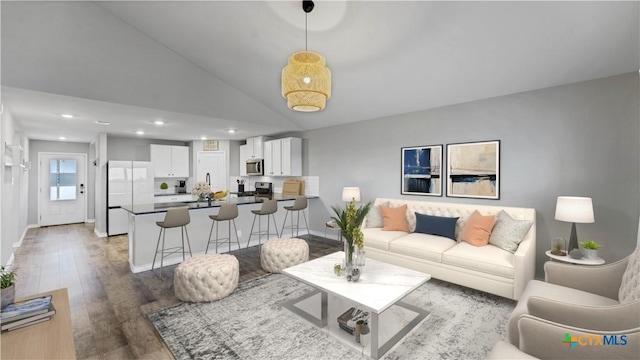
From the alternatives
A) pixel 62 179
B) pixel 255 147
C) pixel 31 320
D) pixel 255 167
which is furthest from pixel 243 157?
pixel 31 320

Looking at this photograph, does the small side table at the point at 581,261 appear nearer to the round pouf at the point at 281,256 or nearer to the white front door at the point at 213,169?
the round pouf at the point at 281,256

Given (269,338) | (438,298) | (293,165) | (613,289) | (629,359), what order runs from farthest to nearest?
(293,165), (438,298), (269,338), (613,289), (629,359)

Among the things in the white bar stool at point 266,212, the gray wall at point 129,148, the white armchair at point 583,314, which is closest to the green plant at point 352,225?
the white armchair at point 583,314

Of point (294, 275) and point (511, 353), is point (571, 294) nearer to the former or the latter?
point (511, 353)

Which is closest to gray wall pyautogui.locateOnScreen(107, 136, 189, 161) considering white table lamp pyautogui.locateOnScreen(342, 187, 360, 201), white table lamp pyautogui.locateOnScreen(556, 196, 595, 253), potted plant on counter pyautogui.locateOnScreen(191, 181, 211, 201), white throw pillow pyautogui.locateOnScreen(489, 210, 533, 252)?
potted plant on counter pyautogui.locateOnScreen(191, 181, 211, 201)

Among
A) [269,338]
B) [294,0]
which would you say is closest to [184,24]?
[294,0]

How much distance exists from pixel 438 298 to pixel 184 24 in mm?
4555

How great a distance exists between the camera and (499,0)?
236cm

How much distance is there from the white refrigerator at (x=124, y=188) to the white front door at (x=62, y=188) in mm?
2832

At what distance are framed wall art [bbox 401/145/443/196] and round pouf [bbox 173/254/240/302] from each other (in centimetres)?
311

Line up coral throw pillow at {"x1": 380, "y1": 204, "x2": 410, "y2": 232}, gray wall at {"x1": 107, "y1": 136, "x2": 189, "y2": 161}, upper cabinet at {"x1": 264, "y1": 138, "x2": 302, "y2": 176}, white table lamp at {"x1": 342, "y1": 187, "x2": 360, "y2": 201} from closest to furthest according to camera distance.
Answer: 1. coral throw pillow at {"x1": 380, "y1": 204, "x2": 410, "y2": 232}
2. white table lamp at {"x1": 342, "y1": 187, "x2": 360, "y2": 201}
3. upper cabinet at {"x1": 264, "y1": 138, "x2": 302, "y2": 176}
4. gray wall at {"x1": 107, "y1": 136, "x2": 189, "y2": 161}

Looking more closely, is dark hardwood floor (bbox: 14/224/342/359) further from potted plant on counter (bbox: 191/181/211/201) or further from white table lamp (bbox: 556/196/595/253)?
white table lamp (bbox: 556/196/595/253)

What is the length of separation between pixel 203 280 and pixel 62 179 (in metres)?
7.69

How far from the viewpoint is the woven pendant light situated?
236 cm
